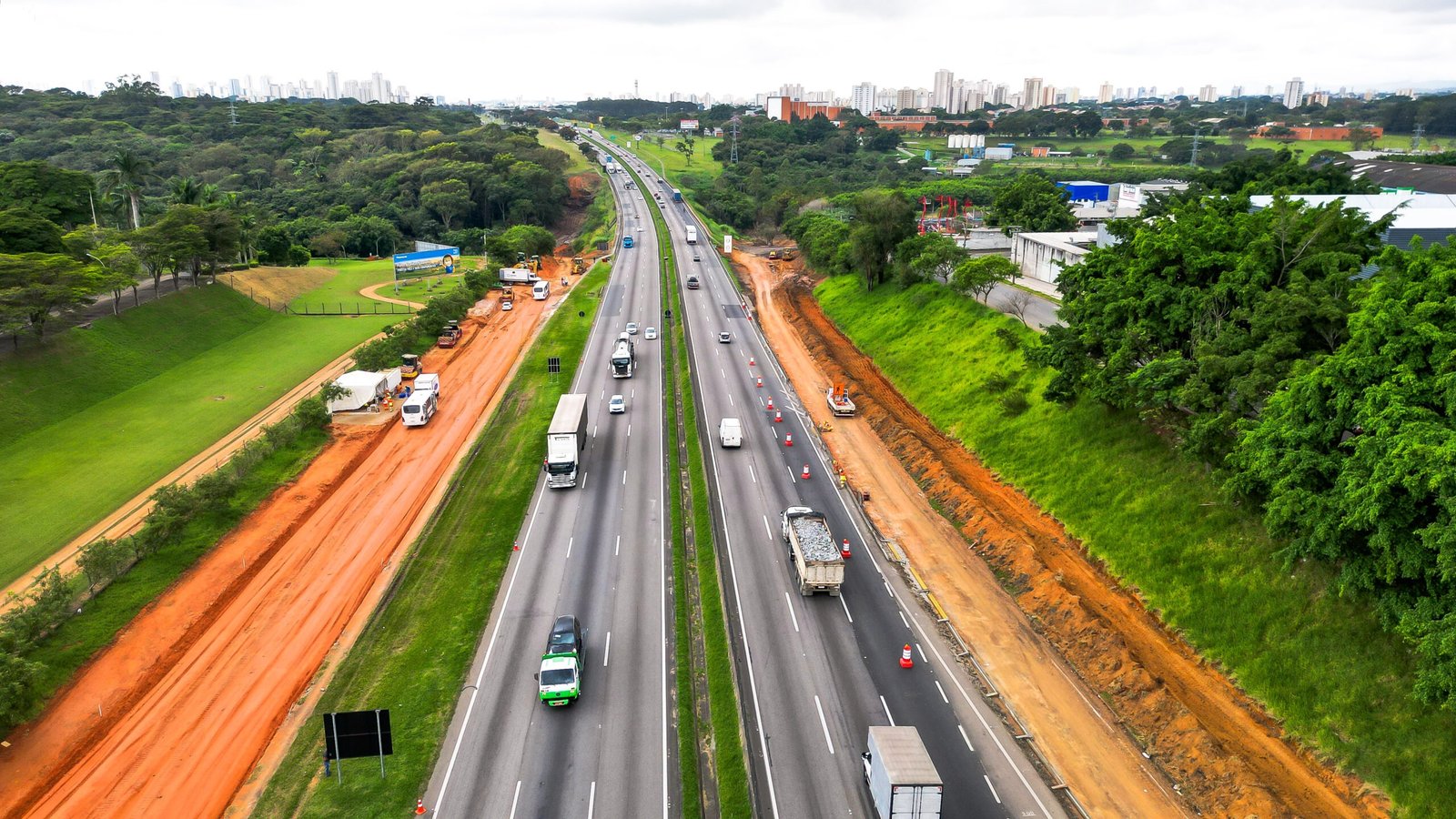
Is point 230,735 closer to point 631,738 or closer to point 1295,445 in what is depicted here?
point 631,738

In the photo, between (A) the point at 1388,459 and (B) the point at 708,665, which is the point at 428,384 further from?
(A) the point at 1388,459

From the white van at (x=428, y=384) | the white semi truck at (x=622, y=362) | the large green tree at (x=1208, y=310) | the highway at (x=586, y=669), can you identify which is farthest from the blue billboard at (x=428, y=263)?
the large green tree at (x=1208, y=310)

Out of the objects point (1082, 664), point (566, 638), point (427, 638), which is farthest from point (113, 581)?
point (1082, 664)

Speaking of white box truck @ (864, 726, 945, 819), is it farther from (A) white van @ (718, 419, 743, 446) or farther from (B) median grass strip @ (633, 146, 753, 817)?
(A) white van @ (718, 419, 743, 446)

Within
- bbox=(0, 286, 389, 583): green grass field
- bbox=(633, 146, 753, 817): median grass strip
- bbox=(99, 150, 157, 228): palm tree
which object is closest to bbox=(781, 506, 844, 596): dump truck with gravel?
bbox=(633, 146, 753, 817): median grass strip

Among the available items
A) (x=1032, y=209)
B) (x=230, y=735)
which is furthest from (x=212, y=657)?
(x=1032, y=209)

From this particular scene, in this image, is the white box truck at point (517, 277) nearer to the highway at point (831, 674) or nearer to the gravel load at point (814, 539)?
the highway at point (831, 674)

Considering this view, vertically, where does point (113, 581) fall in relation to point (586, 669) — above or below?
above

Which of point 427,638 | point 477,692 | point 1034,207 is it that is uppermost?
point 1034,207
